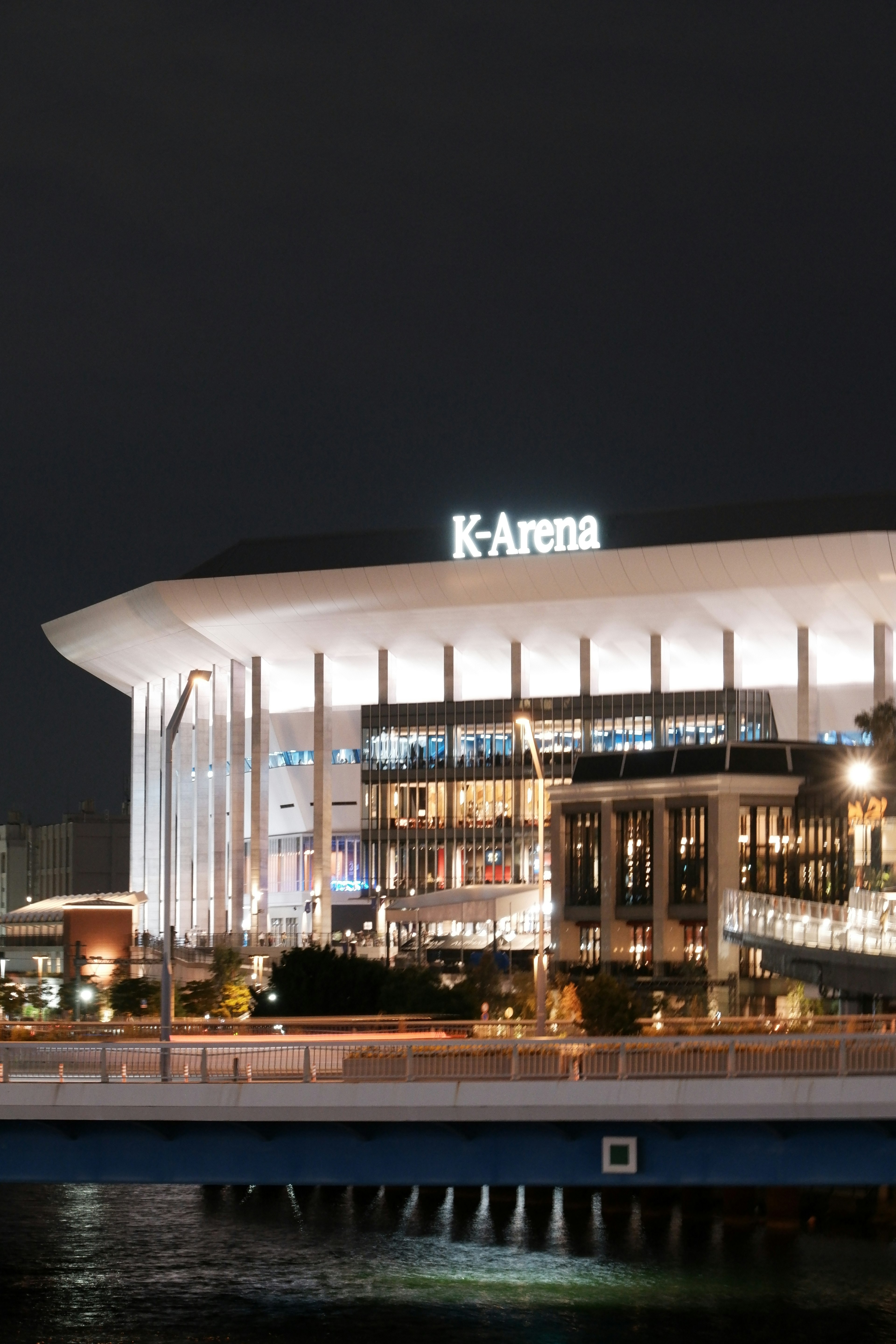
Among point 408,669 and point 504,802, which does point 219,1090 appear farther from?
point 408,669

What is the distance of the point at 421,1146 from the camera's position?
3297 cm

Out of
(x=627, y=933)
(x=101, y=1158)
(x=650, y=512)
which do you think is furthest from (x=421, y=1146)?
(x=650, y=512)

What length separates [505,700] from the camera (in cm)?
13675

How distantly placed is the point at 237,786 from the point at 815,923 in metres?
90.6

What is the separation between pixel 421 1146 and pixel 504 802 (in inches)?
4031

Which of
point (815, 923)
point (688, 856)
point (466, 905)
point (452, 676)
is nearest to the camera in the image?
point (815, 923)

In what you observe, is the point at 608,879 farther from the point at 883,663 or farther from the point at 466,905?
the point at 883,663

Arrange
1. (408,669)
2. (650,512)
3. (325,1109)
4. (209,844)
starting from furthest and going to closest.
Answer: (209,844) < (408,669) < (650,512) < (325,1109)

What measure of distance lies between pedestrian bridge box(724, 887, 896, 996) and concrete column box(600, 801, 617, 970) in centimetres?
1261

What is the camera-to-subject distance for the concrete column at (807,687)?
12275 cm

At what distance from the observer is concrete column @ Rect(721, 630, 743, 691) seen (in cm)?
12900

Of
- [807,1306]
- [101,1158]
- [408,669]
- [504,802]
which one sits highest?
[408,669]

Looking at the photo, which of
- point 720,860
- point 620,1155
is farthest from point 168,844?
point 720,860

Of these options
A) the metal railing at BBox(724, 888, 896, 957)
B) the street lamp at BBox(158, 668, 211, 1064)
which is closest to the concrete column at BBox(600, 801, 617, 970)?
the metal railing at BBox(724, 888, 896, 957)
